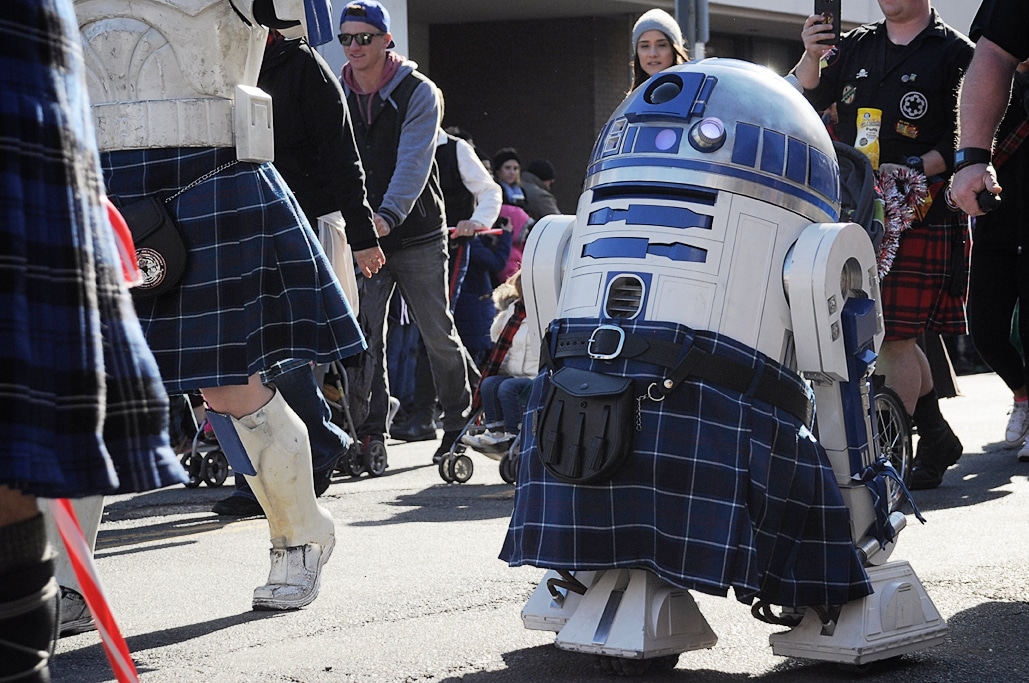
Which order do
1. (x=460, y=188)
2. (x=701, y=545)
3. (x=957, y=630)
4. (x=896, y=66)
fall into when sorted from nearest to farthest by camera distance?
(x=701, y=545) → (x=957, y=630) → (x=896, y=66) → (x=460, y=188)

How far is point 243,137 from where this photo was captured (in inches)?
155

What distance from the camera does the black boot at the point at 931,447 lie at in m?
6.30

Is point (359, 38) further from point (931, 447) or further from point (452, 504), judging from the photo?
point (931, 447)

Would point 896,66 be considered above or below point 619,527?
above

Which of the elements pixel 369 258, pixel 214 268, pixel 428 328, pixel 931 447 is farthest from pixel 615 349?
pixel 428 328

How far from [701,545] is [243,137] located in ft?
5.37

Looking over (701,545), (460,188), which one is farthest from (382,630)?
(460,188)

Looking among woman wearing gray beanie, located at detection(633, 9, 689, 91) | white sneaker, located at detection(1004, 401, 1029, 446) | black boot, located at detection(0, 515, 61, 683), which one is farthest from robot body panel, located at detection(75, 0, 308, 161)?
white sneaker, located at detection(1004, 401, 1029, 446)

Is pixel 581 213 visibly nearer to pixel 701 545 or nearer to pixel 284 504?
pixel 701 545

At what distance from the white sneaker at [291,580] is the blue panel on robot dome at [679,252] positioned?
1438 millimetres

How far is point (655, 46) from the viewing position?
6117 mm

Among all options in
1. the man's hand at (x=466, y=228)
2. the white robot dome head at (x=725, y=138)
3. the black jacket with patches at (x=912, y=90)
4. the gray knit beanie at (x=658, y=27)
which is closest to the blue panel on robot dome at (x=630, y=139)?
the white robot dome head at (x=725, y=138)

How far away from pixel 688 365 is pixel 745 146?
19.2 inches

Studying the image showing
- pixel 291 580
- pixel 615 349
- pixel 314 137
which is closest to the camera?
pixel 615 349
